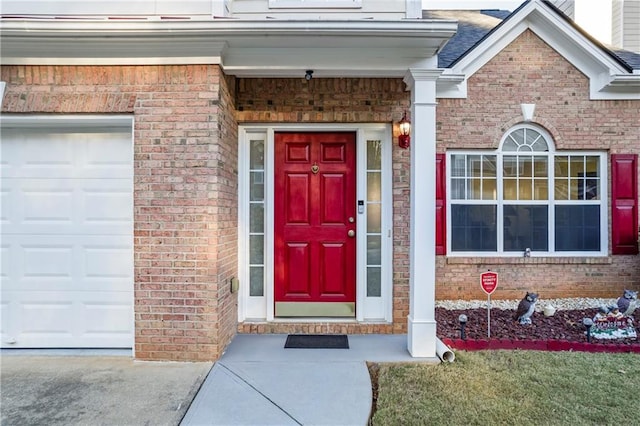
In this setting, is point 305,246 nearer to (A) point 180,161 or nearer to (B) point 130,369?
(A) point 180,161

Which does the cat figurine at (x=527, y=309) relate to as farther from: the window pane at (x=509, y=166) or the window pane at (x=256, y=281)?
the window pane at (x=256, y=281)

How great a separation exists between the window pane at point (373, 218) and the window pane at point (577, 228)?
10.8ft

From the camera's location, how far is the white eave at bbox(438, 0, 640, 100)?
5242 mm

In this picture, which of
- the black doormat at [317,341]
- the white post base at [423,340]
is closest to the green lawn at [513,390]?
the white post base at [423,340]

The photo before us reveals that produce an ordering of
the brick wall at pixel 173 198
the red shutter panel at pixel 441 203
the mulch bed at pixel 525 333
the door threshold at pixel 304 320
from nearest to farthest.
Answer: the brick wall at pixel 173 198 < the mulch bed at pixel 525 333 < the door threshold at pixel 304 320 < the red shutter panel at pixel 441 203

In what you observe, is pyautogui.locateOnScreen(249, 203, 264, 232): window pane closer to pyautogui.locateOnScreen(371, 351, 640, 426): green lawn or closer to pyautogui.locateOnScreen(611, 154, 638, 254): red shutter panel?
pyautogui.locateOnScreen(371, 351, 640, 426): green lawn

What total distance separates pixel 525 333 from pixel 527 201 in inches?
92.3

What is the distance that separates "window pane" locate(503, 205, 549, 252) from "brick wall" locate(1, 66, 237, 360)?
14.4 feet

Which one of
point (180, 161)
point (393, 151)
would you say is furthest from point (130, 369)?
point (393, 151)

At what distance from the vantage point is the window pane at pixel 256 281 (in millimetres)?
4117

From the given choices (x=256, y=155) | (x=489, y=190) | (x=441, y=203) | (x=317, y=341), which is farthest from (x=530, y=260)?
(x=256, y=155)

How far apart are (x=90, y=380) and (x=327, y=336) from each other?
2118mm

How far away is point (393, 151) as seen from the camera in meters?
3.95

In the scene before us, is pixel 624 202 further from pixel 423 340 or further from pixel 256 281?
pixel 256 281
